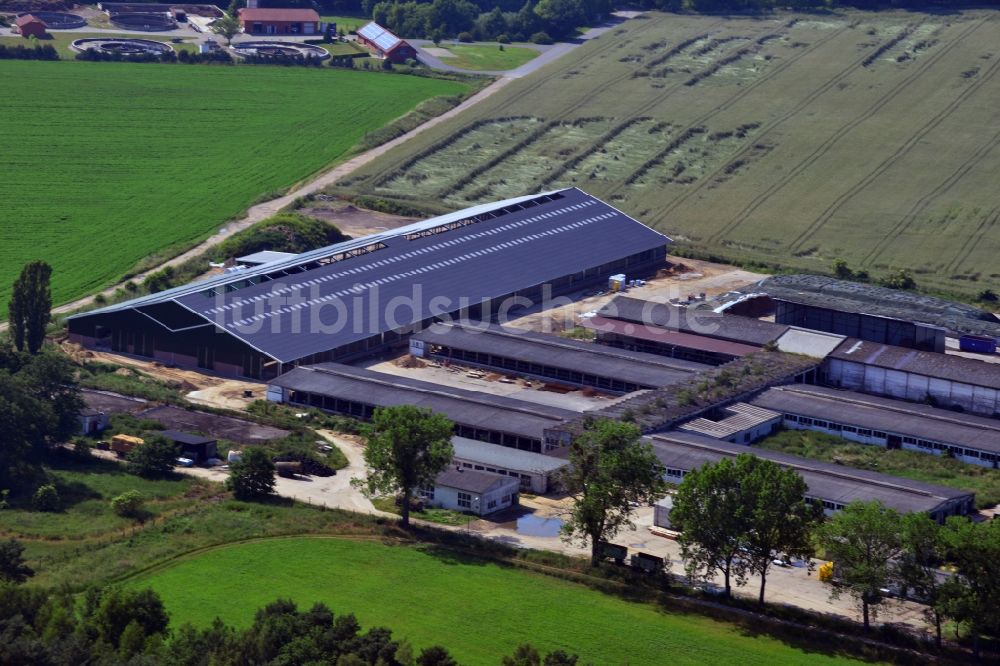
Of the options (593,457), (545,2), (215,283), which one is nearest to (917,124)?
(545,2)

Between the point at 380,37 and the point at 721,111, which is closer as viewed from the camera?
the point at 721,111

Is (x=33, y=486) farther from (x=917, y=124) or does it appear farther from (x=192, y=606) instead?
(x=917, y=124)

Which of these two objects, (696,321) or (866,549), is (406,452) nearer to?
(866,549)

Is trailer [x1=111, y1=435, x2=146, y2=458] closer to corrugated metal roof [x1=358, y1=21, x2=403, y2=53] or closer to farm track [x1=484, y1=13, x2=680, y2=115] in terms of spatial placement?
farm track [x1=484, y1=13, x2=680, y2=115]

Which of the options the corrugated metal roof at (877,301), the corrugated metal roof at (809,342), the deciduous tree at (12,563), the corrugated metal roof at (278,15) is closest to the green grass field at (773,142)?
the corrugated metal roof at (877,301)

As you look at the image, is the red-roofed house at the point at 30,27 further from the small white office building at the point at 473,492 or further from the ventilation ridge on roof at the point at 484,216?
the small white office building at the point at 473,492

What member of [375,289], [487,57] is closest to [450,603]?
[375,289]
